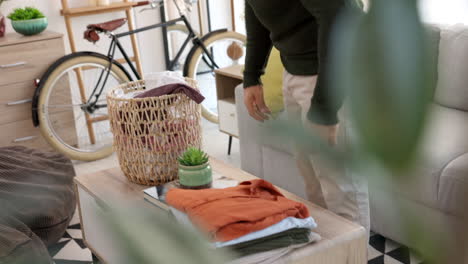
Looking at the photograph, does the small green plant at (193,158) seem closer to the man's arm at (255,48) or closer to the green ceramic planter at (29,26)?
the man's arm at (255,48)

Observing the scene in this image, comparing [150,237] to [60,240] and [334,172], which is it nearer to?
[334,172]

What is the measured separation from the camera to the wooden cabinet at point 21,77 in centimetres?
308

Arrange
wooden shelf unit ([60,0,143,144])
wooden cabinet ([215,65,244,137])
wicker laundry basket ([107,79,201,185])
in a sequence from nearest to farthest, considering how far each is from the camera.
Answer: wicker laundry basket ([107,79,201,185]) < wooden cabinet ([215,65,244,137]) < wooden shelf unit ([60,0,143,144])

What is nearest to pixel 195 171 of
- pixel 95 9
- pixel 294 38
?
pixel 294 38

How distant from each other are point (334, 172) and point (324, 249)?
3.99 ft

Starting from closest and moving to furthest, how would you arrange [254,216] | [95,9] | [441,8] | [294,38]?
[441,8], [294,38], [254,216], [95,9]

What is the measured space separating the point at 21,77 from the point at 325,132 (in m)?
3.18

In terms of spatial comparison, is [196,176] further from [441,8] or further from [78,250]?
[441,8]

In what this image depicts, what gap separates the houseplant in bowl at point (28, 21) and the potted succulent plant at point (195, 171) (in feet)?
6.24

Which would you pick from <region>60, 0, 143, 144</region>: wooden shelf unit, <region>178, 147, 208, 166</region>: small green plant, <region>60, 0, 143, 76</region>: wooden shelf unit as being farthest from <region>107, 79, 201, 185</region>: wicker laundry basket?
<region>60, 0, 143, 76</region>: wooden shelf unit

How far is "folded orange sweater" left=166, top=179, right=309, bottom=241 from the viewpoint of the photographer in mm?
1219

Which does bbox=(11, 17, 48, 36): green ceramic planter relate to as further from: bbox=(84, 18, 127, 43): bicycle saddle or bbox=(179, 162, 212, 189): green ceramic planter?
bbox=(179, 162, 212, 189): green ceramic planter

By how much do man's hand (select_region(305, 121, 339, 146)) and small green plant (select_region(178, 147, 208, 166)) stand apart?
143cm

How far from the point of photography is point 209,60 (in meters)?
3.58
